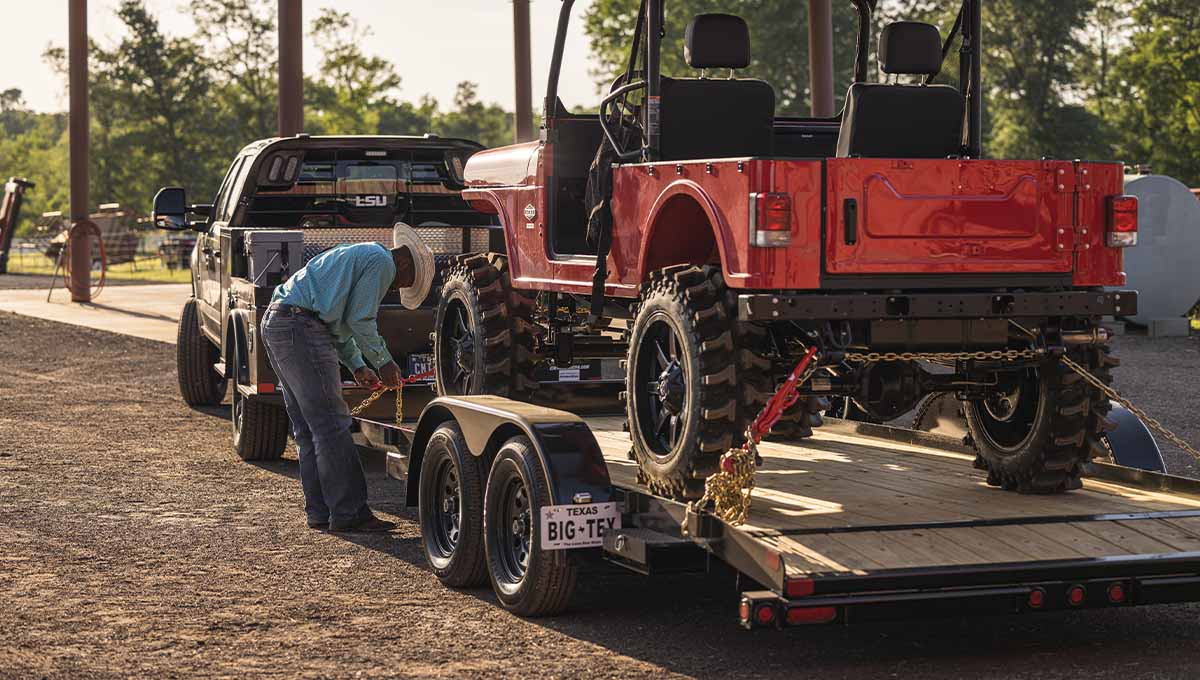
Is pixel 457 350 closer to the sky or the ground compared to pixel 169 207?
closer to the ground

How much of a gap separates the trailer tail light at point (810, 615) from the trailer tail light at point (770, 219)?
160cm

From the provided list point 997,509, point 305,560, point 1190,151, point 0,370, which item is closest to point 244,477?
point 305,560

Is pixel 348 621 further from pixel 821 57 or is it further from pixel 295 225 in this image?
pixel 821 57

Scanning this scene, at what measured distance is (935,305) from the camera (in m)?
7.20

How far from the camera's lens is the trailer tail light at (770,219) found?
6.92 metres

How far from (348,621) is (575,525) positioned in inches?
43.9

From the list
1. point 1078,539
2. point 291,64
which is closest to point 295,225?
point 1078,539

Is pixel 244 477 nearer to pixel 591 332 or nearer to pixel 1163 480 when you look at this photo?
pixel 591 332

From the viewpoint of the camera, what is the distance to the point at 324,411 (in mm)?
9727

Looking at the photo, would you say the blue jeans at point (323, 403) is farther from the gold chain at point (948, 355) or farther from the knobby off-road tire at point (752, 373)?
the gold chain at point (948, 355)

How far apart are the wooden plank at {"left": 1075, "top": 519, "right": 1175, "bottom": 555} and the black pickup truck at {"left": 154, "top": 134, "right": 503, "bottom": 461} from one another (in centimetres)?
569

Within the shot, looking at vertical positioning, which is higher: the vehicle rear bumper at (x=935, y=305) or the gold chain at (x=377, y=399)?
the vehicle rear bumper at (x=935, y=305)

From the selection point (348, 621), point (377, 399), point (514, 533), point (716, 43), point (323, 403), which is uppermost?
point (716, 43)

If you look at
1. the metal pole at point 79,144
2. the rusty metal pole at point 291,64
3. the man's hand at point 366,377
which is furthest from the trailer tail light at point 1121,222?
the metal pole at point 79,144
